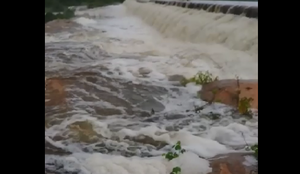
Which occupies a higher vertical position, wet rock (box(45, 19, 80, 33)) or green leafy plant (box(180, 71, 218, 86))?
wet rock (box(45, 19, 80, 33))

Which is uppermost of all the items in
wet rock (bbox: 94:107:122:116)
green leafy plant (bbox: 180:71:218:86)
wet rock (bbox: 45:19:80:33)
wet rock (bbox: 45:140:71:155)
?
wet rock (bbox: 45:19:80:33)

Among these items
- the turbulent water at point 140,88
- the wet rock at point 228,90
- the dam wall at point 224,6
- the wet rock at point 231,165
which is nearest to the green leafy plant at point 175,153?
the turbulent water at point 140,88

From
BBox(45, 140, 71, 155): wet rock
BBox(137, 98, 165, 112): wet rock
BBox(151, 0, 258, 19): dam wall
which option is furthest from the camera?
BBox(151, 0, 258, 19): dam wall

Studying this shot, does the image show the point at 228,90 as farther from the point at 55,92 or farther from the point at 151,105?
the point at 55,92

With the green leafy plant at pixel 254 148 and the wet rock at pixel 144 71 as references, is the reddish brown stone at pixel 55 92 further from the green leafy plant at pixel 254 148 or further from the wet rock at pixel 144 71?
the green leafy plant at pixel 254 148

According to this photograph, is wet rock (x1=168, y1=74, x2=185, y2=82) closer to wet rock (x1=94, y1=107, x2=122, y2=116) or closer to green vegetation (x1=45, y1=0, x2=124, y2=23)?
wet rock (x1=94, y1=107, x2=122, y2=116)

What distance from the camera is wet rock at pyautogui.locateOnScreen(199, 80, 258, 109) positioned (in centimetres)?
183

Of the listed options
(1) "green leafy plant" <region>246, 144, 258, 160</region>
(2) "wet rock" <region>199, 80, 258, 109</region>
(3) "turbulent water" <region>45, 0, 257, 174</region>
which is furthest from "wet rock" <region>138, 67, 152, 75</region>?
(1) "green leafy plant" <region>246, 144, 258, 160</region>

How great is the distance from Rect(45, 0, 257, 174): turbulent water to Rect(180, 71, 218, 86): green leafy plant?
0.02m

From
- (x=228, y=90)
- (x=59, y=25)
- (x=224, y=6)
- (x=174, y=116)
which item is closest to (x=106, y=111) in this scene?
(x=174, y=116)

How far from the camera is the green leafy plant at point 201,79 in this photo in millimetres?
1824

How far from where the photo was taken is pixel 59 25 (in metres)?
1.79

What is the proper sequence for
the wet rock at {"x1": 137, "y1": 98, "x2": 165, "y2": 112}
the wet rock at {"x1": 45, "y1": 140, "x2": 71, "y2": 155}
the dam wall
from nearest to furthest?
the wet rock at {"x1": 45, "y1": 140, "x2": 71, "y2": 155} < the wet rock at {"x1": 137, "y1": 98, "x2": 165, "y2": 112} < the dam wall
